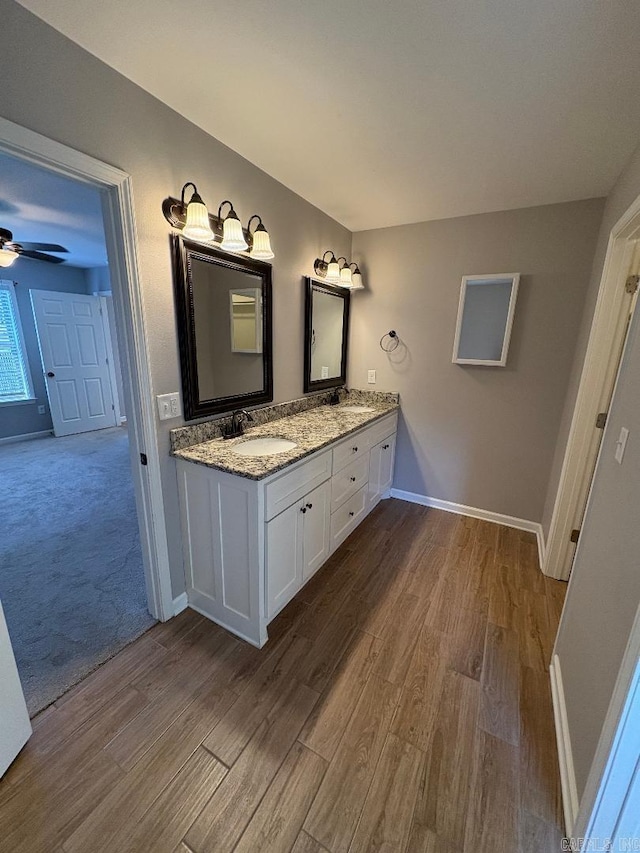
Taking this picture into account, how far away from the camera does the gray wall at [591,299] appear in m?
1.63

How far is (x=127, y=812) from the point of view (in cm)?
105

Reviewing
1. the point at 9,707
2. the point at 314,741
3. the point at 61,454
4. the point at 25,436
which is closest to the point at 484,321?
the point at 314,741

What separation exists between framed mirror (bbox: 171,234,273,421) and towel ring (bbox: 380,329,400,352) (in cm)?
124

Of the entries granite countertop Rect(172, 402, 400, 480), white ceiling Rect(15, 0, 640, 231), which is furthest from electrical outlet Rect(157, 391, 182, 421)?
white ceiling Rect(15, 0, 640, 231)

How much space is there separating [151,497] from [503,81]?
225cm

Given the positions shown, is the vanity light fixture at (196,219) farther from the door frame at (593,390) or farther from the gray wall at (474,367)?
the door frame at (593,390)

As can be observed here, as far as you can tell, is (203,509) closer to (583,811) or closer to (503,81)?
(583,811)

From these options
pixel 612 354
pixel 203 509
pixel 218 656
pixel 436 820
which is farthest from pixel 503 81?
pixel 218 656

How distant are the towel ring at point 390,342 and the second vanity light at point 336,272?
486 mm

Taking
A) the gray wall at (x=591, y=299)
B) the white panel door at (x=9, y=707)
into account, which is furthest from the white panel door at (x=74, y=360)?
the gray wall at (x=591, y=299)

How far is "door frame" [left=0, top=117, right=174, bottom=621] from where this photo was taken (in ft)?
3.64

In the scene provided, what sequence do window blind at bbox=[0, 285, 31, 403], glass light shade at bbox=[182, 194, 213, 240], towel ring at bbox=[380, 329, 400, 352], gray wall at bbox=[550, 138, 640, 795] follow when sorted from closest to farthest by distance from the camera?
gray wall at bbox=[550, 138, 640, 795]
glass light shade at bbox=[182, 194, 213, 240]
towel ring at bbox=[380, 329, 400, 352]
window blind at bbox=[0, 285, 31, 403]

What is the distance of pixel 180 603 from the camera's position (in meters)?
1.83

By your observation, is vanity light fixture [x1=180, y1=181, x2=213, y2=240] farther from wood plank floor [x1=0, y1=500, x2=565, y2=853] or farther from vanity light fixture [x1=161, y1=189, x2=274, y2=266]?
wood plank floor [x1=0, y1=500, x2=565, y2=853]
